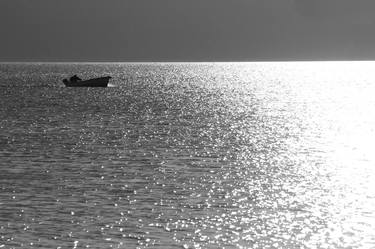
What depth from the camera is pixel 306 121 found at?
5330 inches

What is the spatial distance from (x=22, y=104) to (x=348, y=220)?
120m

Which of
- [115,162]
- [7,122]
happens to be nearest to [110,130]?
[7,122]

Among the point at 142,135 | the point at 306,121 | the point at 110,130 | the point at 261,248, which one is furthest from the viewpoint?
the point at 306,121

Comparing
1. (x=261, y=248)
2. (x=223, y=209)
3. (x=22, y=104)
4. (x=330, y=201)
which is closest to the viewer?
(x=261, y=248)

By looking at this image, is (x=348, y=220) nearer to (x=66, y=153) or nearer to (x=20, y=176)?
(x=20, y=176)

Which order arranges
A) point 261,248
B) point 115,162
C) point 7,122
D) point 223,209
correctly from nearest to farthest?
point 261,248 → point 223,209 → point 115,162 → point 7,122

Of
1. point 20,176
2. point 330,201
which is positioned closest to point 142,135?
point 20,176

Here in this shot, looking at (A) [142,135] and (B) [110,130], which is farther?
(B) [110,130]

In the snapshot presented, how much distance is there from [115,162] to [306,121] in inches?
2601

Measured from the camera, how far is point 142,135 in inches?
4035

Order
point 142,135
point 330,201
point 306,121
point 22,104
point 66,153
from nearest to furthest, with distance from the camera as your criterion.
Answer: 1. point 330,201
2. point 66,153
3. point 142,135
4. point 306,121
5. point 22,104

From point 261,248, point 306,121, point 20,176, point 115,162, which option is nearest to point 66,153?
point 115,162

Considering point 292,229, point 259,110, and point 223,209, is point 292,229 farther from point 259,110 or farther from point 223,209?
point 259,110

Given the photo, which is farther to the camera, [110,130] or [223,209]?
[110,130]
